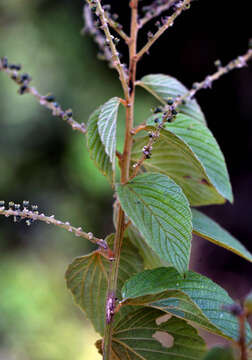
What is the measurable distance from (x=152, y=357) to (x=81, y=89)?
11.3ft

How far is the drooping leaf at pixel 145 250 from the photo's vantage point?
0.87 m

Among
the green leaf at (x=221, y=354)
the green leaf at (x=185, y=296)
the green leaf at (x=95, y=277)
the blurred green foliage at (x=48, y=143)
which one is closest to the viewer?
A: the green leaf at (x=221, y=354)

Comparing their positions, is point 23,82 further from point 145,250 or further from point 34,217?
point 145,250

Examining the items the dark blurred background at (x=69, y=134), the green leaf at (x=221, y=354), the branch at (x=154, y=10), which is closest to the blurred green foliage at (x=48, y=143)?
the dark blurred background at (x=69, y=134)

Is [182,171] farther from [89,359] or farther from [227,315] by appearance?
[89,359]

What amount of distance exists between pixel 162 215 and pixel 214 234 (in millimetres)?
143

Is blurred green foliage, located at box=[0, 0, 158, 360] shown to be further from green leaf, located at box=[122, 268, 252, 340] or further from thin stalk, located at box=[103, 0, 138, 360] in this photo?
green leaf, located at box=[122, 268, 252, 340]

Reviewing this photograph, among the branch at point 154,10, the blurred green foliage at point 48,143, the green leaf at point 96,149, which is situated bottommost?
the green leaf at point 96,149

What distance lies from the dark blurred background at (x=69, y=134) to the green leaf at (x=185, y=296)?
3085mm

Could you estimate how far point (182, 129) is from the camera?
2.56ft

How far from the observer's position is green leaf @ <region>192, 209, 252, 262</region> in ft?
2.24

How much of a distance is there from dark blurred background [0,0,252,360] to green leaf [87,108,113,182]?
3.07 meters

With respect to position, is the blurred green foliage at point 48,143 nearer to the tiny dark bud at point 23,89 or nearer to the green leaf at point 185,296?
the tiny dark bud at point 23,89

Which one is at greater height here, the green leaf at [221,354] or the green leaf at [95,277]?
the green leaf at [95,277]
